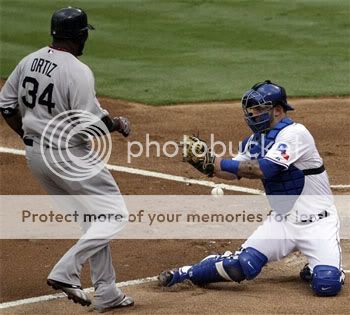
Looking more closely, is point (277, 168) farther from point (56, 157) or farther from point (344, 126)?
point (344, 126)

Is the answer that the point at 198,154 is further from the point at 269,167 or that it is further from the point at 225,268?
the point at 225,268

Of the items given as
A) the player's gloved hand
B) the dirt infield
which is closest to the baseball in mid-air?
the dirt infield

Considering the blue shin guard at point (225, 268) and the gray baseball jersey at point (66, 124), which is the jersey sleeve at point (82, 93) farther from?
the blue shin guard at point (225, 268)

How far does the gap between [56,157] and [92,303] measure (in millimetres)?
1156

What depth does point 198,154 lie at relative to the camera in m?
7.91

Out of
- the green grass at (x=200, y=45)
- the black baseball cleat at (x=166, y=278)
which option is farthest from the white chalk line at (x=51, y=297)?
the green grass at (x=200, y=45)

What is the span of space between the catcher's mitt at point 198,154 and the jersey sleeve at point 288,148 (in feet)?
1.44

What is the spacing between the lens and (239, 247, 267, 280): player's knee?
317 inches

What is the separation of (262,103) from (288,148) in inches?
17.1

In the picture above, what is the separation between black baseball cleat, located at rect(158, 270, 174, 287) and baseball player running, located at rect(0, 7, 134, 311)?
21.3 inches

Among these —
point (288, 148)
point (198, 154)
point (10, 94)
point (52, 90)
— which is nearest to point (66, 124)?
point (52, 90)

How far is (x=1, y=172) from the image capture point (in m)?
11.3

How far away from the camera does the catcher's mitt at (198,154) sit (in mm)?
7910

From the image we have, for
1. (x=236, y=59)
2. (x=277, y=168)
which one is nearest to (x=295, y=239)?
(x=277, y=168)
